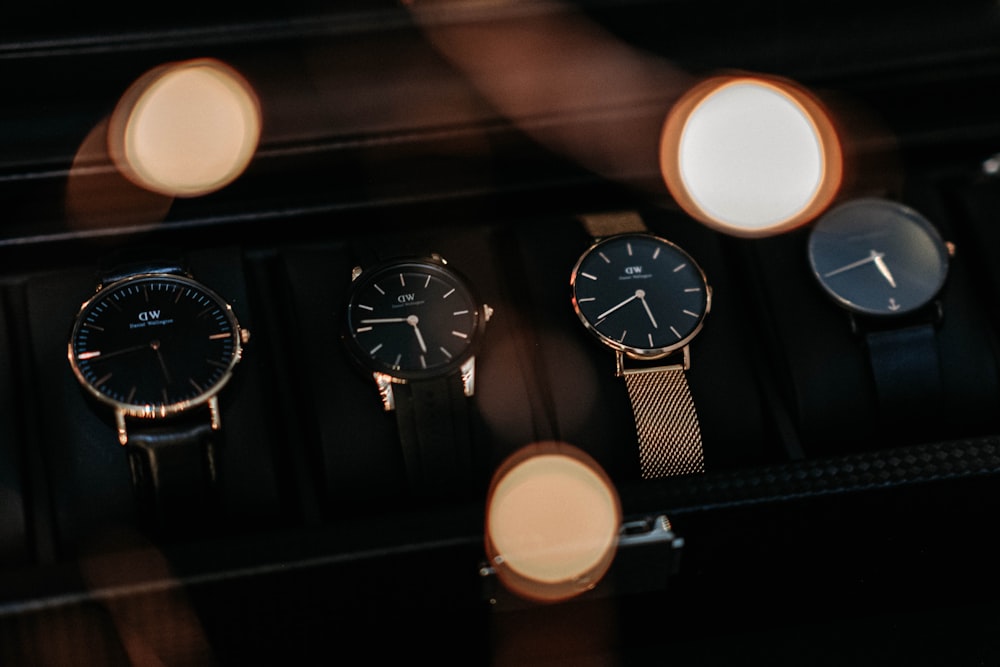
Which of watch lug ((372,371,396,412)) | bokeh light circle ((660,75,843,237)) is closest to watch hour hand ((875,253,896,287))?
bokeh light circle ((660,75,843,237))

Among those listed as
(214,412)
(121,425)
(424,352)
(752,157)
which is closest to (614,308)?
(424,352)

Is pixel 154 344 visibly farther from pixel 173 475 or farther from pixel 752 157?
pixel 752 157

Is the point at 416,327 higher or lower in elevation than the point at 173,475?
higher

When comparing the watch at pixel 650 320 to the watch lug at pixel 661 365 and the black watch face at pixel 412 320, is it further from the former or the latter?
the black watch face at pixel 412 320

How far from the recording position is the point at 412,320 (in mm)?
1646

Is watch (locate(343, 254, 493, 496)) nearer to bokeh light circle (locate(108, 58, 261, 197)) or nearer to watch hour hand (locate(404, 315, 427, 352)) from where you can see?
watch hour hand (locate(404, 315, 427, 352))

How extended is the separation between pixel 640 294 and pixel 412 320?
1.29 ft

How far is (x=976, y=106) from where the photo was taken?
1.94 metres

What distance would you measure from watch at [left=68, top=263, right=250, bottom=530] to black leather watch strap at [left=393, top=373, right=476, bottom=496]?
0.28 metres

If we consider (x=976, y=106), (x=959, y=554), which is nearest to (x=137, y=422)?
(x=959, y=554)

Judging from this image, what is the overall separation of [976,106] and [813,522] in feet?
3.23

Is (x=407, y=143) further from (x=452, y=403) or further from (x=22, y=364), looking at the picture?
(x=22, y=364)

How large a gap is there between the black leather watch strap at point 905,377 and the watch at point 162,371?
1.06m

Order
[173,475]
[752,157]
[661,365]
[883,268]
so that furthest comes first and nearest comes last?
[752,157] → [883,268] → [661,365] → [173,475]
